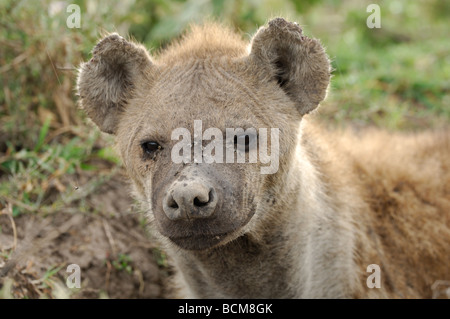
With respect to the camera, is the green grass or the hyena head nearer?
the hyena head

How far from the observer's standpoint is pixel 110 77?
3904 mm

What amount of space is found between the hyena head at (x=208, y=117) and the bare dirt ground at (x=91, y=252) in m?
1.04

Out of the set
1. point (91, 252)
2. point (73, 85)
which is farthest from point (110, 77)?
point (73, 85)

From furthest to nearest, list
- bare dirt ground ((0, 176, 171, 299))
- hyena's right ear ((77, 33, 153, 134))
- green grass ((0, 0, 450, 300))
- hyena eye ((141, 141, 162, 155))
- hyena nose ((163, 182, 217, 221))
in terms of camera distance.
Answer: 1. green grass ((0, 0, 450, 300))
2. bare dirt ground ((0, 176, 171, 299))
3. hyena's right ear ((77, 33, 153, 134))
4. hyena eye ((141, 141, 162, 155))
5. hyena nose ((163, 182, 217, 221))

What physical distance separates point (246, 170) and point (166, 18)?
4.44 metres

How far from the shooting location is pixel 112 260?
492cm

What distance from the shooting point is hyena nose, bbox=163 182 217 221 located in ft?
9.86

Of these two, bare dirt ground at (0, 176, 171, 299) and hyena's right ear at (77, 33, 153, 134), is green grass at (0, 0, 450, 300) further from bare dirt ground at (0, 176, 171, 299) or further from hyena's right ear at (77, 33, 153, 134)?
hyena's right ear at (77, 33, 153, 134)

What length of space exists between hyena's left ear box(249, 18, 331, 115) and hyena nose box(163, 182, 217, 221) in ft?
3.20

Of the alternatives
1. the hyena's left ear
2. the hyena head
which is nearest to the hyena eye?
the hyena head

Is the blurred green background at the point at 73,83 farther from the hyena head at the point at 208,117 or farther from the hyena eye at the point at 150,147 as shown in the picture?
the hyena eye at the point at 150,147
